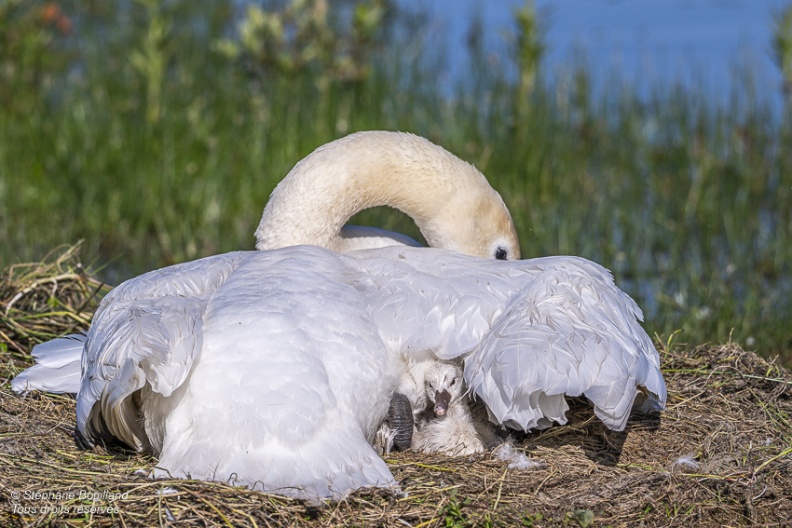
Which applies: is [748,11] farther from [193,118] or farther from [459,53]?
[193,118]

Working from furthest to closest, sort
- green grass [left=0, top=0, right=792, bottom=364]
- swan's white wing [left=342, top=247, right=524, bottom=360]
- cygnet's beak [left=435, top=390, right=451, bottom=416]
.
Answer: green grass [left=0, top=0, right=792, bottom=364], cygnet's beak [left=435, top=390, right=451, bottom=416], swan's white wing [left=342, top=247, right=524, bottom=360]

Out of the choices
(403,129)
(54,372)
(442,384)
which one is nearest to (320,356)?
(442,384)

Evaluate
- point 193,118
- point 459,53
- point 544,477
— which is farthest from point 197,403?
point 459,53

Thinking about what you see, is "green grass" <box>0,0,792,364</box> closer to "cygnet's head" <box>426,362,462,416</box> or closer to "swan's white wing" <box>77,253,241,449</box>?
"cygnet's head" <box>426,362,462,416</box>

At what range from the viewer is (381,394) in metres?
3.88

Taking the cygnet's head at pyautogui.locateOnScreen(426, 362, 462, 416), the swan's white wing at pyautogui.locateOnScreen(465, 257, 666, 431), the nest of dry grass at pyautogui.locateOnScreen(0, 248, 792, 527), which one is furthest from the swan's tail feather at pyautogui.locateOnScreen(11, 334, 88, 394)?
the swan's white wing at pyautogui.locateOnScreen(465, 257, 666, 431)

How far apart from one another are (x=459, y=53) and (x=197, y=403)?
345 inches

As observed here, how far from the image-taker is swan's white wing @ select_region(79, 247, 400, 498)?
137 inches

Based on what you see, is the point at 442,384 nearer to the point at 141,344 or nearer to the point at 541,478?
the point at 541,478

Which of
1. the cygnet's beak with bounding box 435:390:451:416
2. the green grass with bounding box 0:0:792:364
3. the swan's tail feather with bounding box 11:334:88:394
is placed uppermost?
the cygnet's beak with bounding box 435:390:451:416

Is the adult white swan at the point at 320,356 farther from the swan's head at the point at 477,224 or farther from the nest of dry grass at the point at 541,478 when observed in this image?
the swan's head at the point at 477,224

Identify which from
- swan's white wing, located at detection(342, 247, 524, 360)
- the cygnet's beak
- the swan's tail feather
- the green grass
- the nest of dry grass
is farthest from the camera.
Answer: the green grass

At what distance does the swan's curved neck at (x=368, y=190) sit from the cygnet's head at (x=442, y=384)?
1.28m

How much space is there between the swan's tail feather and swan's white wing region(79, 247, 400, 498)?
72 cm
